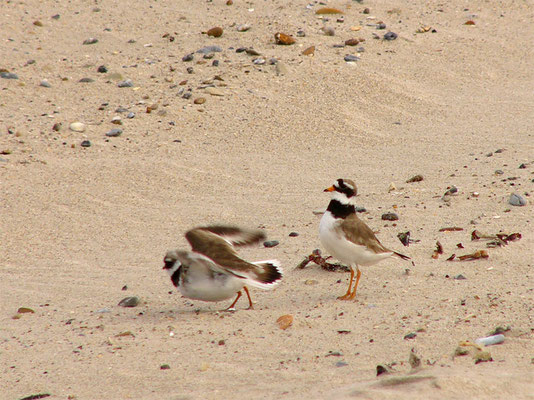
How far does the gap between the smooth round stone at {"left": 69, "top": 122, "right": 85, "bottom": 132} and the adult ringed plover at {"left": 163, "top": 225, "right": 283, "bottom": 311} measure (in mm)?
5068

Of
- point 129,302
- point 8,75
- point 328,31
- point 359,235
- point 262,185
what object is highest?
point 359,235

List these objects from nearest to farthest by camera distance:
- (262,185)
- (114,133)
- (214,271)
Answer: (214,271)
(262,185)
(114,133)

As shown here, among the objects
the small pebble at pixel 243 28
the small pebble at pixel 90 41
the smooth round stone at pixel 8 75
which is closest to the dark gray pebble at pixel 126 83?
the smooth round stone at pixel 8 75

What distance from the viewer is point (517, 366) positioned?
423 cm

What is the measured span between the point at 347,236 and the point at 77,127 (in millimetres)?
5852

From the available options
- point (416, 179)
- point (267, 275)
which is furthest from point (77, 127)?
point (267, 275)

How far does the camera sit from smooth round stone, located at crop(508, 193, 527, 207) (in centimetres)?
763

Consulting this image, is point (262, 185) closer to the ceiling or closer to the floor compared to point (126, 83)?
closer to the floor

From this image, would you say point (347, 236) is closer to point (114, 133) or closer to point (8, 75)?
point (114, 133)

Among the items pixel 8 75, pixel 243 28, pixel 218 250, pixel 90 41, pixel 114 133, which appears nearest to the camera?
pixel 218 250

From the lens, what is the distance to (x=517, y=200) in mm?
7664

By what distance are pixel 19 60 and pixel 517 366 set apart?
34.9ft

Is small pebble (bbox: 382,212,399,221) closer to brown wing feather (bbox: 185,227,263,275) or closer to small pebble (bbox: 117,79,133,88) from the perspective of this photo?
brown wing feather (bbox: 185,227,263,275)

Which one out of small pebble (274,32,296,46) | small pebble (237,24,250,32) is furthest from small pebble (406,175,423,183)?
small pebble (237,24,250,32)
